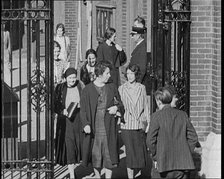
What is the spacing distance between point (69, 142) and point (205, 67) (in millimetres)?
2093

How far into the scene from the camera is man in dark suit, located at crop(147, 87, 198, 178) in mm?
11852

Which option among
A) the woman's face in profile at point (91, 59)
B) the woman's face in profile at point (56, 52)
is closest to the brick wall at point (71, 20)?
the woman's face in profile at point (56, 52)

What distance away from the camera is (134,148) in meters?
13.3

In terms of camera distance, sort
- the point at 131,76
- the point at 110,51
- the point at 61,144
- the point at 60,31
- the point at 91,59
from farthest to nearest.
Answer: the point at 60,31 → the point at 110,51 → the point at 91,59 → the point at 61,144 → the point at 131,76

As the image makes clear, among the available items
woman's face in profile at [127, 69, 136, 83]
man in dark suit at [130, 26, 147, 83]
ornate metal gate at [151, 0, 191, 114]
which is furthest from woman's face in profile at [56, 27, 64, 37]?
woman's face in profile at [127, 69, 136, 83]

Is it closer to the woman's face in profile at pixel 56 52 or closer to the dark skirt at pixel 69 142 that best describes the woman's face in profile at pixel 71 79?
the dark skirt at pixel 69 142

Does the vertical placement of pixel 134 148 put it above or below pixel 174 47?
below

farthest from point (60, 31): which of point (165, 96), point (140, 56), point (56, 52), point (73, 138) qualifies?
point (165, 96)

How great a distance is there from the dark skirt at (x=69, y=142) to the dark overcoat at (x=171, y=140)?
1.64 metres

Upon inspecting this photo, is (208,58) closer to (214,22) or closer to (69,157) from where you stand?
(214,22)

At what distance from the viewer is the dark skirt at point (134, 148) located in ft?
43.4

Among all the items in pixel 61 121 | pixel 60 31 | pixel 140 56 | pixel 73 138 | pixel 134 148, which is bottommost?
pixel 134 148

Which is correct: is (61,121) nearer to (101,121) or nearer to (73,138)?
(73,138)

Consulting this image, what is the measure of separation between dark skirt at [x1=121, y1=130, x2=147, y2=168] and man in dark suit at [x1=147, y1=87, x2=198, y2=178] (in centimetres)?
125
